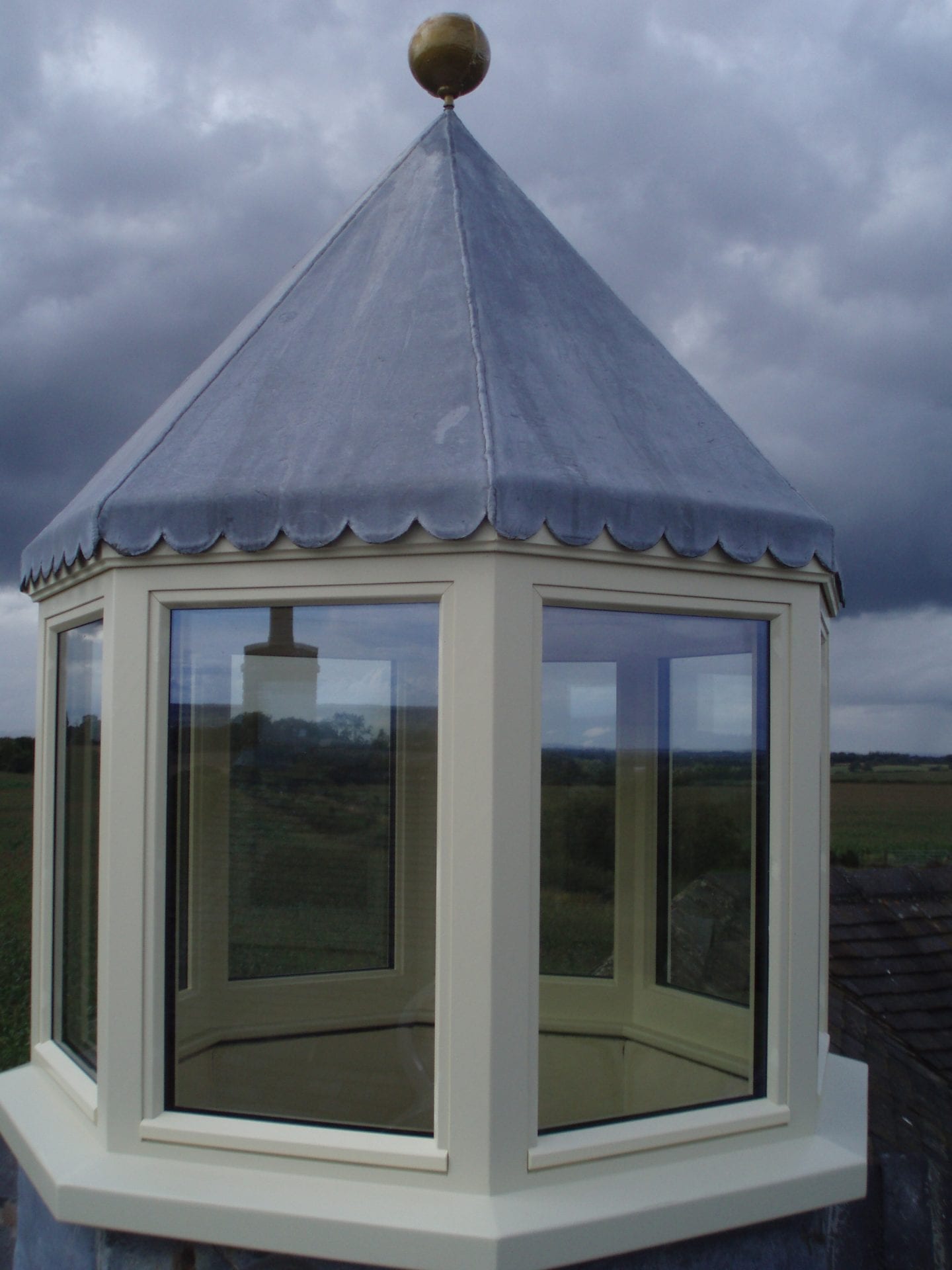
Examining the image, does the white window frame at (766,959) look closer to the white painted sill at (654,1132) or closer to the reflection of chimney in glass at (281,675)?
the white painted sill at (654,1132)

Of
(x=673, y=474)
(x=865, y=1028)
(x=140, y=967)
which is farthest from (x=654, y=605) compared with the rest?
(x=865, y=1028)

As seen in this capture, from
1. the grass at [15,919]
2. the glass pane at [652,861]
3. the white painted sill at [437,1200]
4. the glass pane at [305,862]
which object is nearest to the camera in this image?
the white painted sill at [437,1200]

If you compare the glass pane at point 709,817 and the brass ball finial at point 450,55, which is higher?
the brass ball finial at point 450,55

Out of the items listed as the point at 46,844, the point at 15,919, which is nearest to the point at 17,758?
the point at 46,844

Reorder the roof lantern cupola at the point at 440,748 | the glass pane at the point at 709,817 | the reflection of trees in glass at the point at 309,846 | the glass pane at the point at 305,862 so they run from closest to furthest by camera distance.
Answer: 1. the roof lantern cupola at the point at 440,748
2. the glass pane at the point at 305,862
3. the glass pane at the point at 709,817
4. the reflection of trees in glass at the point at 309,846

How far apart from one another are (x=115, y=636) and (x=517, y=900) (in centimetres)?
113

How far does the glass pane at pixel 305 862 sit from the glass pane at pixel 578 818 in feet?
1.04

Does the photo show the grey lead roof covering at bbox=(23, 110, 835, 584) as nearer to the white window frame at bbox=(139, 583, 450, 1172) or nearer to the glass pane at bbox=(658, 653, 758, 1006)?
the white window frame at bbox=(139, 583, 450, 1172)

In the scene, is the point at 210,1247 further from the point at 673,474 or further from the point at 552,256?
the point at 552,256

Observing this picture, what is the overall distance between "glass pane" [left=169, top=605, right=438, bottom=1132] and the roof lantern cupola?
0.02m

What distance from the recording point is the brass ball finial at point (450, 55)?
3.23 meters

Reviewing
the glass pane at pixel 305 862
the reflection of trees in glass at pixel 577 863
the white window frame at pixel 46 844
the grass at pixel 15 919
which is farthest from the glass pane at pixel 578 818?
the grass at pixel 15 919

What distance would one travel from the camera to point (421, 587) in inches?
92.7

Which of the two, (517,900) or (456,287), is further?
(456,287)
